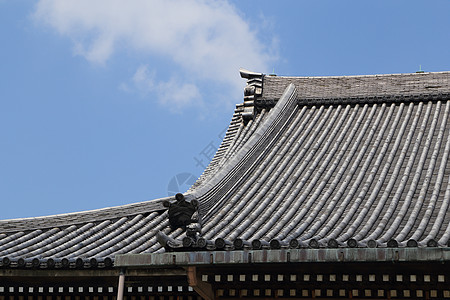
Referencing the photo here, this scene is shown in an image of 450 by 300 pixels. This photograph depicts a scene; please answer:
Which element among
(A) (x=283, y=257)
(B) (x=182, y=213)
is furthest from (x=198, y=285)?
(B) (x=182, y=213)

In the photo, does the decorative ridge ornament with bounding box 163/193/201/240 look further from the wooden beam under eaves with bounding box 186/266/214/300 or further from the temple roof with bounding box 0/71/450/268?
the wooden beam under eaves with bounding box 186/266/214/300

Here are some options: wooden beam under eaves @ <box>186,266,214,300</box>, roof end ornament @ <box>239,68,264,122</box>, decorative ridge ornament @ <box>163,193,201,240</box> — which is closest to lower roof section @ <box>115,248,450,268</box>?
wooden beam under eaves @ <box>186,266,214,300</box>

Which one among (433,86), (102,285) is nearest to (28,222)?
(102,285)

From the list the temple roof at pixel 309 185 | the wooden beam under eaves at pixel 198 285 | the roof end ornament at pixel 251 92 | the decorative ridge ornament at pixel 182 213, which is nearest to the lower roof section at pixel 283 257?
the temple roof at pixel 309 185

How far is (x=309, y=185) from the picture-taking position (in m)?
12.3

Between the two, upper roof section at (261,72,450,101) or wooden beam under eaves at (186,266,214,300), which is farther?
upper roof section at (261,72,450,101)

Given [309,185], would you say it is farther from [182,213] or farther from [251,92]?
[251,92]

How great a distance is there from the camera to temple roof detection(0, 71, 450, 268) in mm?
10180

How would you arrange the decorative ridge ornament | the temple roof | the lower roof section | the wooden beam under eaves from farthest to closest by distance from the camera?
the decorative ridge ornament
the temple roof
the wooden beam under eaves
the lower roof section

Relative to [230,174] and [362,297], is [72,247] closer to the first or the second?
[230,174]

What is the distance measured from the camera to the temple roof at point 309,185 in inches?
401

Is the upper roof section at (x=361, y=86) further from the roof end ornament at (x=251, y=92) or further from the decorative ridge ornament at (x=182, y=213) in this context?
the decorative ridge ornament at (x=182, y=213)

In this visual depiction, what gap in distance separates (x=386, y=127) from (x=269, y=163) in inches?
102

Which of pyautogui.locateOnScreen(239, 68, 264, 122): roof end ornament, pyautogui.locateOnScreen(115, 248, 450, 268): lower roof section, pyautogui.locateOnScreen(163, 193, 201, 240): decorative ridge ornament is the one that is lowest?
pyautogui.locateOnScreen(115, 248, 450, 268): lower roof section
